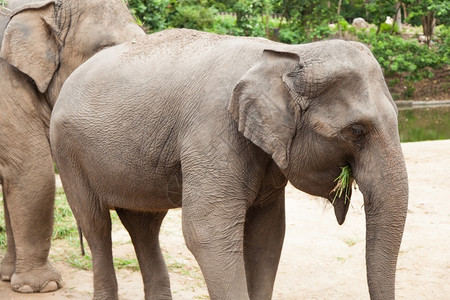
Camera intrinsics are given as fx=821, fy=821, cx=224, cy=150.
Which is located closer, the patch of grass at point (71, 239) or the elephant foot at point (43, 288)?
the elephant foot at point (43, 288)

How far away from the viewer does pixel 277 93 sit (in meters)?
3.65

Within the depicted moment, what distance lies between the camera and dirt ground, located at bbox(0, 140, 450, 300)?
5.79m

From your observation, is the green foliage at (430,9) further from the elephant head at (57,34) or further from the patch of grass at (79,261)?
the elephant head at (57,34)

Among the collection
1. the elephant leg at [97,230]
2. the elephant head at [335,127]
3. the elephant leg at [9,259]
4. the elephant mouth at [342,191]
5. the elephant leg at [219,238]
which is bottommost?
the elephant leg at [9,259]

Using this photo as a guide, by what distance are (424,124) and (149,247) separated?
1291 cm

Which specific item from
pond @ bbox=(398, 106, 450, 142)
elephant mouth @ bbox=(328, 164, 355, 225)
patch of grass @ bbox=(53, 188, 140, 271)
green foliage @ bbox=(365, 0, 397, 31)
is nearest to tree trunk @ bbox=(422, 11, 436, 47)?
green foliage @ bbox=(365, 0, 397, 31)

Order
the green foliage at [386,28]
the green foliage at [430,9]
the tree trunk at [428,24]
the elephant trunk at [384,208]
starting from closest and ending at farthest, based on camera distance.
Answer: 1. the elephant trunk at [384,208]
2. the green foliage at [430,9]
3. the tree trunk at [428,24]
4. the green foliage at [386,28]

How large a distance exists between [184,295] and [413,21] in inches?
874

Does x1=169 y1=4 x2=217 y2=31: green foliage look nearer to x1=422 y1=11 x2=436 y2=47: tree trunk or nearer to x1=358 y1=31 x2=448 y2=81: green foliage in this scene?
x1=358 y1=31 x2=448 y2=81: green foliage

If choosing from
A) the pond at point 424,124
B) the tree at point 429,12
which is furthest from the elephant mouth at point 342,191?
the tree at point 429,12

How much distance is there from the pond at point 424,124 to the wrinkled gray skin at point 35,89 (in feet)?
33.8

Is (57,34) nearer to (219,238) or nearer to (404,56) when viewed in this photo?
(219,238)

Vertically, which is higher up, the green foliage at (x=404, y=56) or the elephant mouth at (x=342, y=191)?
the elephant mouth at (x=342, y=191)

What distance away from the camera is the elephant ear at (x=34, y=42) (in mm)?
5609
